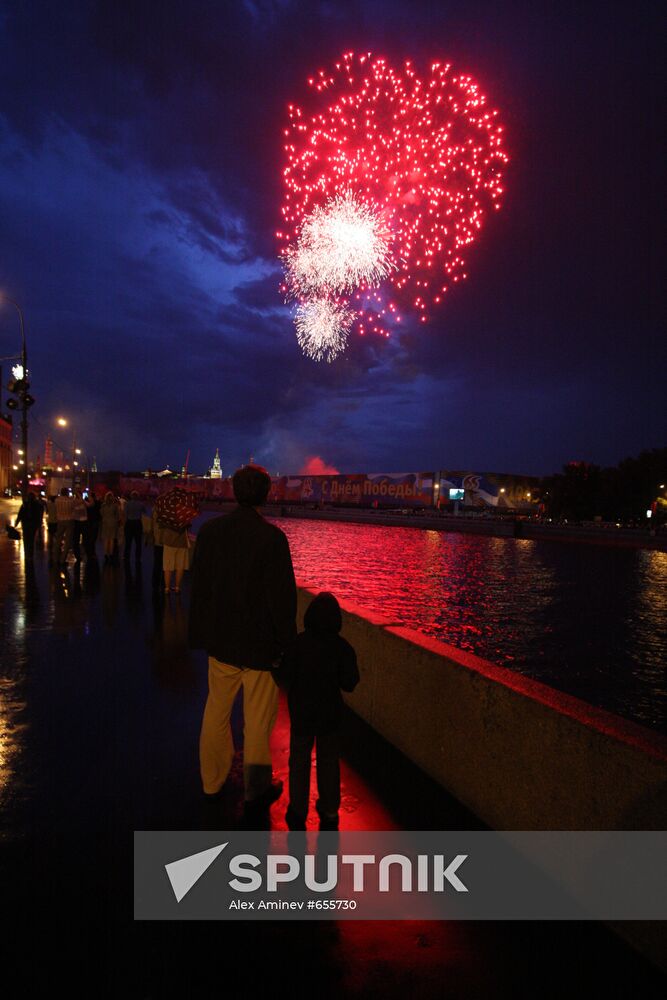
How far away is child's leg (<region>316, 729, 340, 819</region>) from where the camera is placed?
340 centimetres

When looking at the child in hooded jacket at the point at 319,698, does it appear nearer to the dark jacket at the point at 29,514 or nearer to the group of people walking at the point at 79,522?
the group of people walking at the point at 79,522

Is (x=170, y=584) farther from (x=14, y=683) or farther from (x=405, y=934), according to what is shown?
(x=405, y=934)

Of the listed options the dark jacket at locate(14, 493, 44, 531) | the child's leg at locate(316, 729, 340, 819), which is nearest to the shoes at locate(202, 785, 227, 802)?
the child's leg at locate(316, 729, 340, 819)

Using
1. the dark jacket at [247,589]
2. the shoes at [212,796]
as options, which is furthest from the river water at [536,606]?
the dark jacket at [247,589]

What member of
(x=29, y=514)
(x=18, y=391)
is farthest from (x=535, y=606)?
(x=18, y=391)

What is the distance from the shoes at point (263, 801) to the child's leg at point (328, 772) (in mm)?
367

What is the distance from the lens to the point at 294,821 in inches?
135

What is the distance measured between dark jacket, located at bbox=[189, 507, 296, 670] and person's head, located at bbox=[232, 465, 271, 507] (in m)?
0.06

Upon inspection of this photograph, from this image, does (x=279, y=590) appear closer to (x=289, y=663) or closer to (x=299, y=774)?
(x=289, y=663)

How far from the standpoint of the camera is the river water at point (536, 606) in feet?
25.0

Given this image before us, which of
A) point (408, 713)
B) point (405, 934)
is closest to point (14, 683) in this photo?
point (408, 713)

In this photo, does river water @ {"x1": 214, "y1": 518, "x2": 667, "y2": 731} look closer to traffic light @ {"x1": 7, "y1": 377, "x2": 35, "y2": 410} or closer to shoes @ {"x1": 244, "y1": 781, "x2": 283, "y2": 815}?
shoes @ {"x1": 244, "y1": 781, "x2": 283, "y2": 815}

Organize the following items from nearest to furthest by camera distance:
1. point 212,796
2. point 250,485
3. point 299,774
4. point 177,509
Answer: point 299,774
point 250,485
point 212,796
point 177,509

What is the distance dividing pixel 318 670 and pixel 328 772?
57 cm
